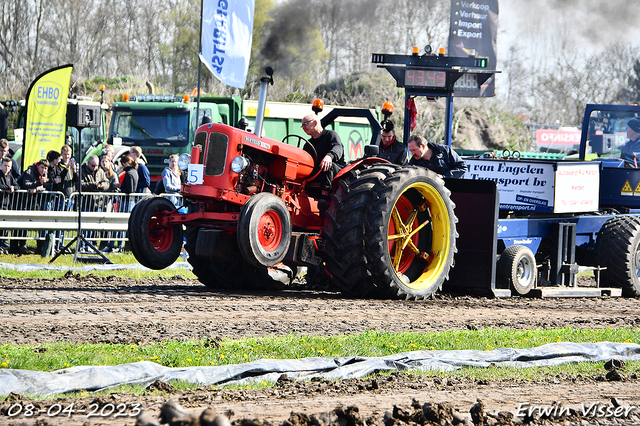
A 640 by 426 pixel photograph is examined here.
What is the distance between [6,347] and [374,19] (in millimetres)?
14517

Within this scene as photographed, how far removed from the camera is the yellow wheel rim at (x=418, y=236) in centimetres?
910

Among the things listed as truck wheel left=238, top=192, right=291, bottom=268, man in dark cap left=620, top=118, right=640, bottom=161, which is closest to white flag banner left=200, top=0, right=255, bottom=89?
man in dark cap left=620, top=118, right=640, bottom=161

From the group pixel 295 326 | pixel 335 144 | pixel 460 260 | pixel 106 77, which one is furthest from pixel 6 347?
pixel 106 77

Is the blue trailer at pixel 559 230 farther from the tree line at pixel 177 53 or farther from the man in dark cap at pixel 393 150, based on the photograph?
the tree line at pixel 177 53

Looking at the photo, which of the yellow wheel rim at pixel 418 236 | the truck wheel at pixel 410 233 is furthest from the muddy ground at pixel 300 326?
the yellow wheel rim at pixel 418 236

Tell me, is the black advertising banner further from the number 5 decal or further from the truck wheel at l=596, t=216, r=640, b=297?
the number 5 decal

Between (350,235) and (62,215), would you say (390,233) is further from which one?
(62,215)

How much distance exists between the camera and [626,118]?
11852mm

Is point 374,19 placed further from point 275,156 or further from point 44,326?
point 44,326

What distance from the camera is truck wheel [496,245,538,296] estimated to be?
32.1 ft

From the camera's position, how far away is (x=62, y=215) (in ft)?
41.5

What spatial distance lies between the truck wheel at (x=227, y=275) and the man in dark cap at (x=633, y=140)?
5.56 metres

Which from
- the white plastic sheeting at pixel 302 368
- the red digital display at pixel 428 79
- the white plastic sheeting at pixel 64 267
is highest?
the red digital display at pixel 428 79

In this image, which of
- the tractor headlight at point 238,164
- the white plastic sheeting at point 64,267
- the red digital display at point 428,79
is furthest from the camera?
the white plastic sheeting at point 64,267
